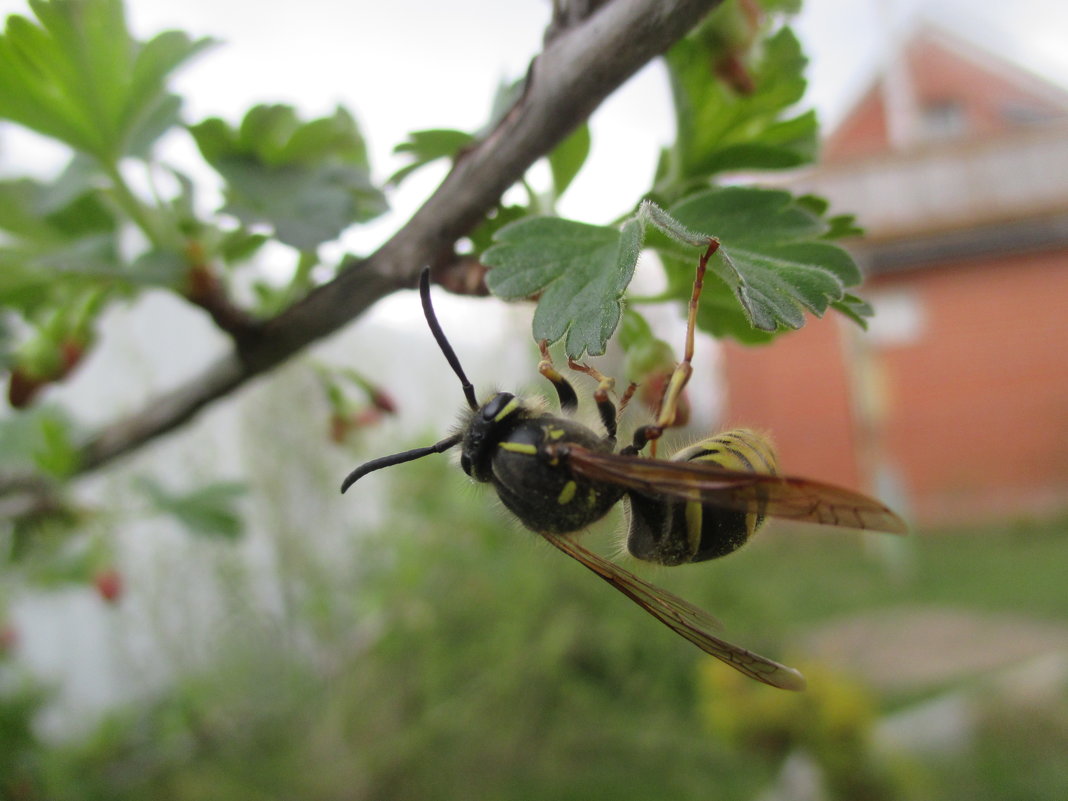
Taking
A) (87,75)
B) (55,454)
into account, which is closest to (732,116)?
(87,75)

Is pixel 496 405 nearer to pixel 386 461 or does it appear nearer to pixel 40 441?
pixel 386 461

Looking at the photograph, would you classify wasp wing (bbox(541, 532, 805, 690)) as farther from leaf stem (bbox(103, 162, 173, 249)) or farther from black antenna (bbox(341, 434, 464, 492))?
leaf stem (bbox(103, 162, 173, 249))

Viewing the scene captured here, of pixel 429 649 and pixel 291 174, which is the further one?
pixel 429 649

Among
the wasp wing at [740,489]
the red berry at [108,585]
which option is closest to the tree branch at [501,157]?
the wasp wing at [740,489]

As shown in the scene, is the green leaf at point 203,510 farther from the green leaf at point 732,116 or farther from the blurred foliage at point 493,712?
the blurred foliage at point 493,712

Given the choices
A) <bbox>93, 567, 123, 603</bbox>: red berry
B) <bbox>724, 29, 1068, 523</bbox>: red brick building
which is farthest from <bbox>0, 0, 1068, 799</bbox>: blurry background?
<bbox>724, 29, 1068, 523</bbox>: red brick building

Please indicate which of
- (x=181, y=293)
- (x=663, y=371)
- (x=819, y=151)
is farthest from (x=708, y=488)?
(x=181, y=293)
